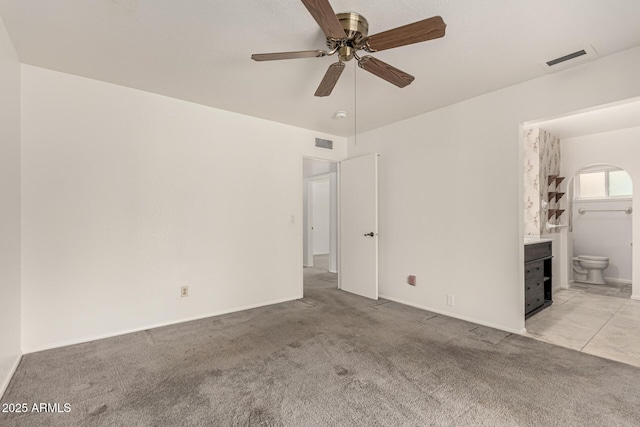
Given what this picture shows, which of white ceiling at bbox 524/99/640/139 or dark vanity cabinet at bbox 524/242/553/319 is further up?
white ceiling at bbox 524/99/640/139

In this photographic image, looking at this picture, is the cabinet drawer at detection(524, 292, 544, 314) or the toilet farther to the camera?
the toilet

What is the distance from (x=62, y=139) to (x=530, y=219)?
5792mm

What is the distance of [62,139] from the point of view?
8.93 ft

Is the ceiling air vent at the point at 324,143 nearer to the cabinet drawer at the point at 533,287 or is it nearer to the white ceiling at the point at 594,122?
the white ceiling at the point at 594,122

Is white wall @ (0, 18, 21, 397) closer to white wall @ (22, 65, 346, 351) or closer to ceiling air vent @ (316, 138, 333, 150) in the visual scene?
white wall @ (22, 65, 346, 351)

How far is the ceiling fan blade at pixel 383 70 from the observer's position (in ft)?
6.38

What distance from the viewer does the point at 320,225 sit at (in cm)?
918

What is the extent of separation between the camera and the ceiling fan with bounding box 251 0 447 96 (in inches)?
61.7

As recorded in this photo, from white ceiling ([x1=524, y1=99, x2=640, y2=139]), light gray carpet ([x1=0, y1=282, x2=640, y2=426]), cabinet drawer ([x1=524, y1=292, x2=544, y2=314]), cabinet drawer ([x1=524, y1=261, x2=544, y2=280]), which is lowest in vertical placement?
light gray carpet ([x1=0, y1=282, x2=640, y2=426])

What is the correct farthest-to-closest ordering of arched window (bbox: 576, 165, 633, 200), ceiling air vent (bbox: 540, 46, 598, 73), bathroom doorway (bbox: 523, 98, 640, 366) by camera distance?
arched window (bbox: 576, 165, 633, 200) < bathroom doorway (bbox: 523, 98, 640, 366) < ceiling air vent (bbox: 540, 46, 598, 73)

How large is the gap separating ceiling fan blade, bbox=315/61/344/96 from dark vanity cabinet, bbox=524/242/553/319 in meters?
2.78

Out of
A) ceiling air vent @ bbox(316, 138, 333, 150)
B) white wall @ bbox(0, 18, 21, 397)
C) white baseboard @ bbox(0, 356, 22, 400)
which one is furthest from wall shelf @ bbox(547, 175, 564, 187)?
white baseboard @ bbox(0, 356, 22, 400)

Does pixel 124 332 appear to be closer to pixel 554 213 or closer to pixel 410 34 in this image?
pixel 410 34

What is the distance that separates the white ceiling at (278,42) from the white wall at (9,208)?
27cm
